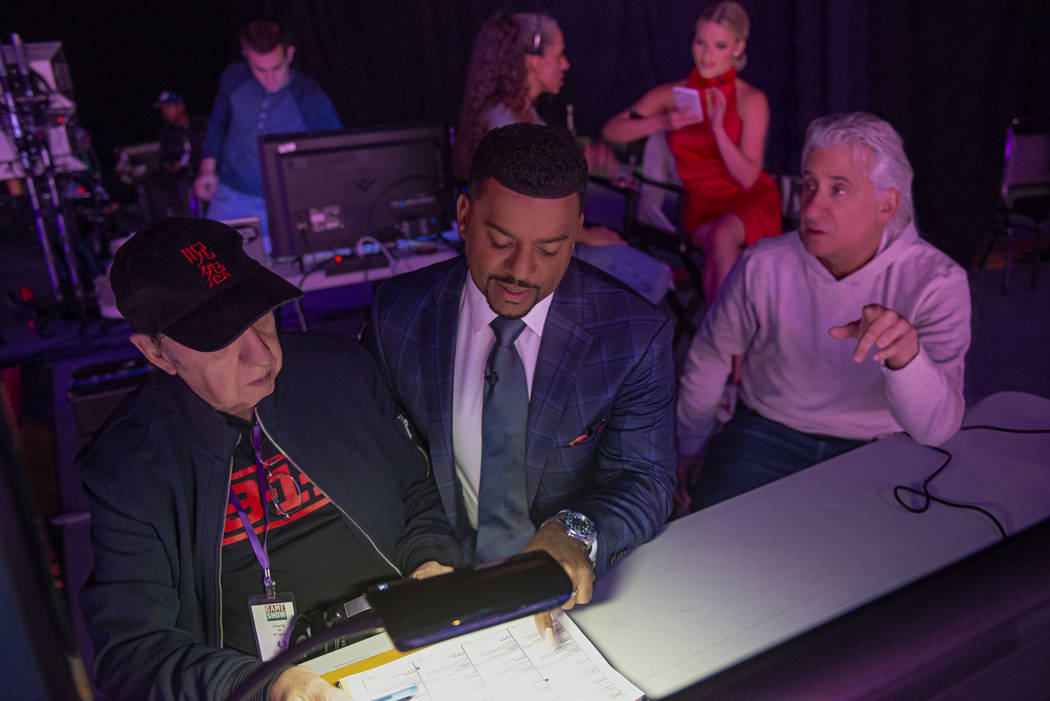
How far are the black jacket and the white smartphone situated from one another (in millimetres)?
2619

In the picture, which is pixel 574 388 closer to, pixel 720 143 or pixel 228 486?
pixel 228 486

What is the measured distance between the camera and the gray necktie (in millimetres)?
1338

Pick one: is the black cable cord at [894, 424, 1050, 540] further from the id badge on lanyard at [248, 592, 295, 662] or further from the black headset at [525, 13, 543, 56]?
the black headset at [525, 13, 543, 56]

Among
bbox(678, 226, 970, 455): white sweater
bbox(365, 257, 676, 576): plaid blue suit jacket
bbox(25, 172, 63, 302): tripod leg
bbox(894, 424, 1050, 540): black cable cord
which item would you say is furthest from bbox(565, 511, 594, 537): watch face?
bbox(25, 172, 63, 302): tripod leg

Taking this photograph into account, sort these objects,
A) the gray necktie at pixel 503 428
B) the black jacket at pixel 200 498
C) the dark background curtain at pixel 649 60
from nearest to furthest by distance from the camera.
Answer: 1. the black jacket at pixel 200 498
2. the gray necktie at pixel 503 428
3. the dark background curtain at pixel 649 60

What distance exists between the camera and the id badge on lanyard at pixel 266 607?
1.17 metres

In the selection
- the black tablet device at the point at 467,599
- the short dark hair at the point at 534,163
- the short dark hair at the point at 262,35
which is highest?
the short dark hair at the point at 262,35

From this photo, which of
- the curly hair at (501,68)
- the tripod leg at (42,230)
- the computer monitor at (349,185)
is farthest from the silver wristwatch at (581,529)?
the tripod leg at (42,230)

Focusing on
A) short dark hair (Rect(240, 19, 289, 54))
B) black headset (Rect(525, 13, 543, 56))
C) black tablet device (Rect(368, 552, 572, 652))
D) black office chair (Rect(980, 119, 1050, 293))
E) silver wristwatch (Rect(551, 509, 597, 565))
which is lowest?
black office chair (Rect(980, 119, 1050, 293))

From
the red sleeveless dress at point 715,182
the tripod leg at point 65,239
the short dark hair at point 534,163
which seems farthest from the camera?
the tripod leg at point 65,239

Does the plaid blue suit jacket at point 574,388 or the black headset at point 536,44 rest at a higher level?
the black headset at point 536,44

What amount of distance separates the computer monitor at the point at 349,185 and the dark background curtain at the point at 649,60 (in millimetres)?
1304

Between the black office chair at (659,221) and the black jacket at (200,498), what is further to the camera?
the black office chair at (659,221)

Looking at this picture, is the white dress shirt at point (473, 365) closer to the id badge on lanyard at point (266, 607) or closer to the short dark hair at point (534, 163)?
the short dark hair at point (534, 163)
